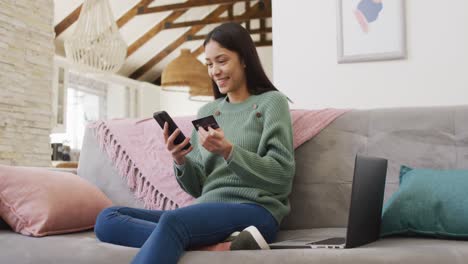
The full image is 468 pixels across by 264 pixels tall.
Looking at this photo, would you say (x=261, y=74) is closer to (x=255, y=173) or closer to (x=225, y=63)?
(x=225, y=63)

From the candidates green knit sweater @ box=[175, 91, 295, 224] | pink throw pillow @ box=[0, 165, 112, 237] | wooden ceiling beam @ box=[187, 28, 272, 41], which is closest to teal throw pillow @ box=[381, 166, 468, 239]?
green knit sweater @ box=[175, 91, 295, 224]

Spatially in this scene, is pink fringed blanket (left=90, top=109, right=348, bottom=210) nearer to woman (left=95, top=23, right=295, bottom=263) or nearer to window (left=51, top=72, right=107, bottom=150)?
woman (left=95, top=23, right=295, bottom=263)

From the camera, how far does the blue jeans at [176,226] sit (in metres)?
1.16

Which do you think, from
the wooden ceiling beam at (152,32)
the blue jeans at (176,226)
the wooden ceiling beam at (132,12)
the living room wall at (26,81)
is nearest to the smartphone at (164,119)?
the blue jeans at (176,226)

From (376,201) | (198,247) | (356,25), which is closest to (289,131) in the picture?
(376,201)

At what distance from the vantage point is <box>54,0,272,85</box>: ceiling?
22.2 feet

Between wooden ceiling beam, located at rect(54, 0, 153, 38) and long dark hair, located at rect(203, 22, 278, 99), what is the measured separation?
512 cm

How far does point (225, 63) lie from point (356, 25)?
1386 mm

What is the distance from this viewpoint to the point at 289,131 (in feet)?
5.30

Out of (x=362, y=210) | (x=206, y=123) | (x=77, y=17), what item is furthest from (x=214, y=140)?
(x=77, y=17)

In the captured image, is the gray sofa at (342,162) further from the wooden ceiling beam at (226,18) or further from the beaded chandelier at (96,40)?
the wooden ceiling beam at (226,18)

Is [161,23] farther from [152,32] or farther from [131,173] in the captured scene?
[131,173]

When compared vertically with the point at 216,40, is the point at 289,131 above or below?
below

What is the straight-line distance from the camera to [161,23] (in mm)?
7711
